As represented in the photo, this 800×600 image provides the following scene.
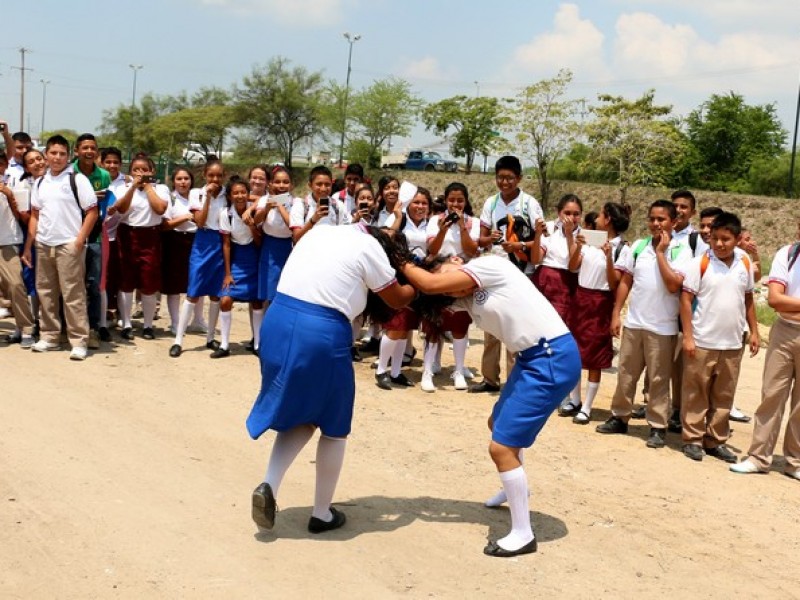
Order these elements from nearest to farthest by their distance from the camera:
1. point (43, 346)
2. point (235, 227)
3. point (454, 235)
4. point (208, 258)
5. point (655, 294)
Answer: point (655, 294) → point (454, 235) → point (43, 346) → point (235, 227) → point (208, 258)

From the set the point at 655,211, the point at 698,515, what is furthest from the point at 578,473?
the point at 655,211

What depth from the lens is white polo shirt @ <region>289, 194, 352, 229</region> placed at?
8.78 meters

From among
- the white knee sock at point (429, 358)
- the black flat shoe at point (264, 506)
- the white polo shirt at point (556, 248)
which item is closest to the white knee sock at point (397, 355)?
the white knee sock at point (429, 358)

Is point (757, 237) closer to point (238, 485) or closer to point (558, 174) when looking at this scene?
point (558, 174)

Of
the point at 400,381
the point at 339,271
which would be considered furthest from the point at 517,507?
the point at 400,381

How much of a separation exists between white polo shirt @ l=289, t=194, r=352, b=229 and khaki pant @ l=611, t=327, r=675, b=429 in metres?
3.14

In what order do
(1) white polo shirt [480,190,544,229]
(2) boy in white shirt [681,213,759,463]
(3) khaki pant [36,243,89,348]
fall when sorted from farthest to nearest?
(3) khaki pant [36,243,89,348] < (1) white polo shirt [480,190,544,229] < (2) boy in white shirt [681,213,759,463]

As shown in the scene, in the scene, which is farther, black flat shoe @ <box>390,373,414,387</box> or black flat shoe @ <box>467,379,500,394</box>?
black flat shoe @ <box>390,373,414,387</box>

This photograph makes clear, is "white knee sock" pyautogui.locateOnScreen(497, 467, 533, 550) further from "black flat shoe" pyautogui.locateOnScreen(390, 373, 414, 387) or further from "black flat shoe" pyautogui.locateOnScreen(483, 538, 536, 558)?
"black flat shoe" pyautogui.locateOnScreen(390, 373, 414, 387)

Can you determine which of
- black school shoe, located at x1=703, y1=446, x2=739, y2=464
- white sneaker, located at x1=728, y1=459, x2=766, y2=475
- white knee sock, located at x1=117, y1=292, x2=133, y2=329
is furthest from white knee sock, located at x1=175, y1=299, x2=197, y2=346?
white sneaker, located at x1=728, y1=459, x2=766, y2=475

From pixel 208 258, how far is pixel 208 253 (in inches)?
2.4

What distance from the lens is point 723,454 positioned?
679 centimetres

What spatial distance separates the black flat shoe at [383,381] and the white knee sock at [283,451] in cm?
375

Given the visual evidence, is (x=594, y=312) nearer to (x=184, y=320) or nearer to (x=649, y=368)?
(x=649, y=368)
